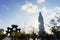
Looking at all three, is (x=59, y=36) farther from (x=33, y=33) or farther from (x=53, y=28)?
(x=33, y=33)

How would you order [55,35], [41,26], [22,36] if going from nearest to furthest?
[55,35] → [22,36] → [41,26]

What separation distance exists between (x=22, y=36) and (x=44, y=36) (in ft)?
40.7

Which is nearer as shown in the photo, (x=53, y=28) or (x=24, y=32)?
(x=53, y=28)

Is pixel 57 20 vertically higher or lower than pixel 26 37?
higher

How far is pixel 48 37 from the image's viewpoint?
74875 mm

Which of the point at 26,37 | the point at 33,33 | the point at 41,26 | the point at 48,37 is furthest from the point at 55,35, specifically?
the point at 41,26

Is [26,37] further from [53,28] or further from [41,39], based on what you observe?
[53,28]

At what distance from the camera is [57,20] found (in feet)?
209

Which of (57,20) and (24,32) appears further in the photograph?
(24,32)

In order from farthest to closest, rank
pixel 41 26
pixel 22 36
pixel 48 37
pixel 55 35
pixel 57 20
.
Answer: pixel 41 26 < pixel 22 36 < pixel 48 37 < pixel 55 35 < pixel 57 20

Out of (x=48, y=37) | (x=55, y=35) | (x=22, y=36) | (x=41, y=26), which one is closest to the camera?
(x=55, y=35)

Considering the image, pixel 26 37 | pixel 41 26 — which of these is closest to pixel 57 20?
pixel 26 37

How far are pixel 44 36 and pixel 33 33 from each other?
20.0ft

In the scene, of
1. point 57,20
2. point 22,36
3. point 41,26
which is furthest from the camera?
point 41,26
